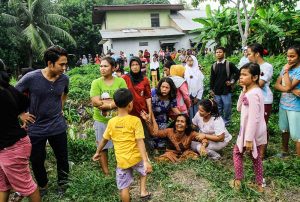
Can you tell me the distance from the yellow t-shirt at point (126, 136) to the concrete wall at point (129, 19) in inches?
897

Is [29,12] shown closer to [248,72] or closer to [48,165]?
[48,165]

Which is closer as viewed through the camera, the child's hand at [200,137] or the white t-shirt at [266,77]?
the white t-shirt at [266,77]

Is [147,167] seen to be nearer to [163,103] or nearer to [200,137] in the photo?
[200,137]

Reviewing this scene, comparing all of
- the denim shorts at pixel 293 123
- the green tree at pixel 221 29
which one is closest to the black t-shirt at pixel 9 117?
the denim shorts at pixel 293 123

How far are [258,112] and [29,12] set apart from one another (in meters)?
23.1

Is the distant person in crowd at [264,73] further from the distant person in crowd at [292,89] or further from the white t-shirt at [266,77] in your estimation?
the distant person in crowd at [292,89]

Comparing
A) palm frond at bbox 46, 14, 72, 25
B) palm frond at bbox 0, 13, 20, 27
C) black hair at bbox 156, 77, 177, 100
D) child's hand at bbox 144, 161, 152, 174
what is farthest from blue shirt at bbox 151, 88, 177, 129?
palm frond at bbox 46, 14, 72, 25

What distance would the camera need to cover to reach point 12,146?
2.67 m

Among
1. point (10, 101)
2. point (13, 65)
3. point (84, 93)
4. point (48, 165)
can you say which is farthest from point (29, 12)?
point (10, 101)

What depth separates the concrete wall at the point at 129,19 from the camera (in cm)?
2483

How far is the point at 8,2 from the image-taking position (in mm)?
21891

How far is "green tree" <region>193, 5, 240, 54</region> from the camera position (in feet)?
35.1

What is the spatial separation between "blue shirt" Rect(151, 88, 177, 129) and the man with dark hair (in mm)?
1692

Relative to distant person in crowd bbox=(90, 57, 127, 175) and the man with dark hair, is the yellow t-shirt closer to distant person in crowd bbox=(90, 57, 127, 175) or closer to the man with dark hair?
distant person in crowd bbox=(90, 57, 127, 175)
